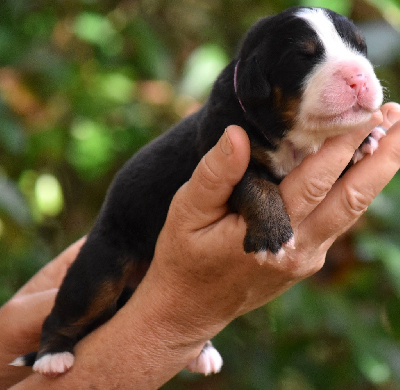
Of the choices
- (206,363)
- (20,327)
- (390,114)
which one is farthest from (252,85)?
(20,327)

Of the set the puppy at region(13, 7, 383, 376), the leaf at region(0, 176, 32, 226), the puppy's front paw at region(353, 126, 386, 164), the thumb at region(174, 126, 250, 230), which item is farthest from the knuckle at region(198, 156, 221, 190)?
the leaf at region(0, 176, 32, 226)

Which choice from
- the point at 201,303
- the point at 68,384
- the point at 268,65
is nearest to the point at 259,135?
the point at 268,65

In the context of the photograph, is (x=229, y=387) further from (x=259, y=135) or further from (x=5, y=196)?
(x=259, y=135)

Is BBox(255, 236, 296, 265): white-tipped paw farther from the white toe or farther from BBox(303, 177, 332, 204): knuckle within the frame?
BBox(303, 177, 332, 204): knuckle

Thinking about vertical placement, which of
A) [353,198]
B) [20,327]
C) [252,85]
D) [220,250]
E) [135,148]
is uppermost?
[252,85]

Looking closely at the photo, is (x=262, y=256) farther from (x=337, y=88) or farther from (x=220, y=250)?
(x=337, y=88)

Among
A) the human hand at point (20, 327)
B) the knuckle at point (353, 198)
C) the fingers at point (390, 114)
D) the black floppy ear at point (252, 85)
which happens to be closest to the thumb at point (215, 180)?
the black floppy ear at point (252, 85)

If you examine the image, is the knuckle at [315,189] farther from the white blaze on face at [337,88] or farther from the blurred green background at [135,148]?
the blurred green background at [135,148]
